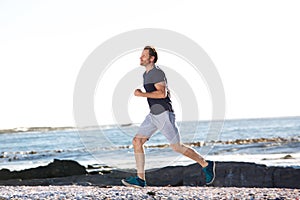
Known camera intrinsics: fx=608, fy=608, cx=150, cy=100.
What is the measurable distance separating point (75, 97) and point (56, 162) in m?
7.89

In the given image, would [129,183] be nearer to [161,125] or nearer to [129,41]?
[161,125]

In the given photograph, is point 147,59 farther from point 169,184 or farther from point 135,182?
point 169,184

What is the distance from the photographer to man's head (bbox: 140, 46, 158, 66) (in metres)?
8.83

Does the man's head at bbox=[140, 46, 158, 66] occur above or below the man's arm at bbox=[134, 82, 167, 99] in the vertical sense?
above

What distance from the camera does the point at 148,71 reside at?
8.84 metres

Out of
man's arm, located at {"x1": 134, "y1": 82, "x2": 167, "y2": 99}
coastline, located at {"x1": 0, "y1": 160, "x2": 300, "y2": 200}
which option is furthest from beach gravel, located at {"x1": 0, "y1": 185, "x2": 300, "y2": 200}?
man's arm, located at {"x1": 134, "y1": 82, "x2": 167, "y2": 99}

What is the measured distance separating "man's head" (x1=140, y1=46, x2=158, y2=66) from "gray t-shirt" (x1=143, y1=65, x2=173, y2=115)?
0.37ft

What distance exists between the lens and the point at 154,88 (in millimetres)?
8688

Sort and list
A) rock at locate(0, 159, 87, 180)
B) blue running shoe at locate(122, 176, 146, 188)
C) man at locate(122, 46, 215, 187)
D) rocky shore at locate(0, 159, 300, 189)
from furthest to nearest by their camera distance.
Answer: rock at locate(0, 159, 87, 180), rocky shore at locate(0, 159, 300, 189), blue running shoe at locate(122, 176, 146, 188), man at locate(122, 46, 215, 187)

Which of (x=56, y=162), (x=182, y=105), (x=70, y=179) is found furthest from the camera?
(x=56, y=162)

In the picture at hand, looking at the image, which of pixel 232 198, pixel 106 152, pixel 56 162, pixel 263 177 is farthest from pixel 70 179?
pixel 106 152

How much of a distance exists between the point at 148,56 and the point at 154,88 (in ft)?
1.63

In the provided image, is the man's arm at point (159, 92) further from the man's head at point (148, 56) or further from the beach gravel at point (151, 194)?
the beach gravel at point (151, 194)

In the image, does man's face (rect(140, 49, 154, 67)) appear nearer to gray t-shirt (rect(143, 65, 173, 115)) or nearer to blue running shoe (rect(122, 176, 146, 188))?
gray t-shirt (rect(143, 65, 173, 115))
